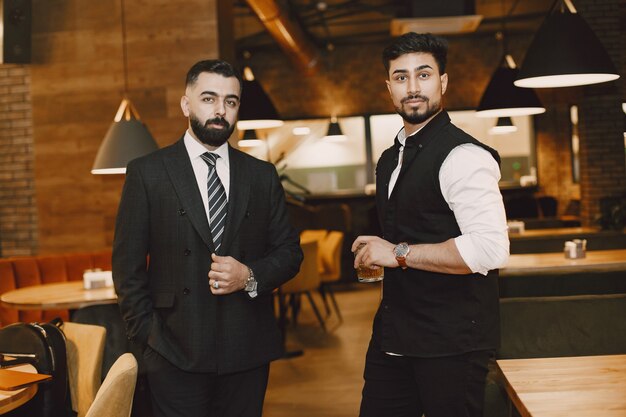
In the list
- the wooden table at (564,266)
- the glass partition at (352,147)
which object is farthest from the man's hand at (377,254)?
the glass partition at (352,147)

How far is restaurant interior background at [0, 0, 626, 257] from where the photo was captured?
6.08 meters

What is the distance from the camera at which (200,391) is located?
2.41m

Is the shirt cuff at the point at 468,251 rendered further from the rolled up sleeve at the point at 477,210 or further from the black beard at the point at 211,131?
the black beard at the point at 211,131

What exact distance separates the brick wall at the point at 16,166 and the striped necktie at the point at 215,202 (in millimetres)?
4509

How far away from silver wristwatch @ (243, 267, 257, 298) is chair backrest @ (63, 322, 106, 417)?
29.7 inches

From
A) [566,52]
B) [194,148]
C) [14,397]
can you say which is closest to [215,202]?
[194,148]

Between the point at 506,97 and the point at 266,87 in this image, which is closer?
the point at 506,97

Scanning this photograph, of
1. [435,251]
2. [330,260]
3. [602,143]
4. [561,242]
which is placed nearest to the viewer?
[435,251]

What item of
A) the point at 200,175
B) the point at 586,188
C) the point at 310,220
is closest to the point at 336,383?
the point at 200,175

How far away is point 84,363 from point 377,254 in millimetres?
1341

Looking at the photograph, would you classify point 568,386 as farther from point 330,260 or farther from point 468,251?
point 330,260

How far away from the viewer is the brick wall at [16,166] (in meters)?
6.54

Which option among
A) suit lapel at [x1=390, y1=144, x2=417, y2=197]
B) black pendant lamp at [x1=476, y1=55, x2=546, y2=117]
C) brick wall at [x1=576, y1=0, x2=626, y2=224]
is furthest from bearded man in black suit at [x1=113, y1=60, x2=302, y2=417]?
brick wall at [x1=576, y1=0, x2=626, y2=224]

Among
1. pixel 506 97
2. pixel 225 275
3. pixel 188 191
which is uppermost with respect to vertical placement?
pixel 506 97
